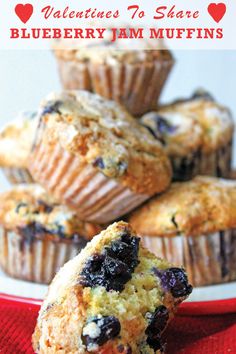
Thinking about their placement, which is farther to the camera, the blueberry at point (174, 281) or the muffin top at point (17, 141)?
the muffin top at point (17, 141)

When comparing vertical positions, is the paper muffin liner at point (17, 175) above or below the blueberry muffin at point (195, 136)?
below

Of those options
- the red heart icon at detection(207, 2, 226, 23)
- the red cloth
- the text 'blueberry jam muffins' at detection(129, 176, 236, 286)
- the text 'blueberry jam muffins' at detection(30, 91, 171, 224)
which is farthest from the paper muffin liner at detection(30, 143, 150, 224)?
the red heart icon at detection(207, 2, 226, 23)

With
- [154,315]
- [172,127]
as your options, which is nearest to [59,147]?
[172,127]

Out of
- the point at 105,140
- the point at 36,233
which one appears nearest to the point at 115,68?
the point at 105,140

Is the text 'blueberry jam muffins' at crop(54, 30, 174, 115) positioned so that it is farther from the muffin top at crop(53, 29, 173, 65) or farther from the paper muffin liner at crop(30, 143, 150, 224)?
the paper muffin liner at crop(30, 143, 150, 224)

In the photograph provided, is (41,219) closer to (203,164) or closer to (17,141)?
(17,141)

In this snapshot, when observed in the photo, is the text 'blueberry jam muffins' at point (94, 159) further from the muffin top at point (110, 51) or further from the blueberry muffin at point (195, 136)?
the muffin top at point (110, 51)

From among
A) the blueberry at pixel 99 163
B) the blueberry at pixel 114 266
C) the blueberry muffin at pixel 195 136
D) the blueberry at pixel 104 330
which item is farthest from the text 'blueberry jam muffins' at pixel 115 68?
the blueberry at pixel 104 330
